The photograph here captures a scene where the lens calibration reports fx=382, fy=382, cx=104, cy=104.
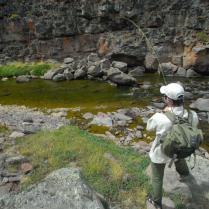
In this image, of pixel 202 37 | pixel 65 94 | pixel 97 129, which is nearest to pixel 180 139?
pixel 97 129

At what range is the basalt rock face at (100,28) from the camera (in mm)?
33250

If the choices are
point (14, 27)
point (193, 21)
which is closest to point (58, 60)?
point (14, 27)

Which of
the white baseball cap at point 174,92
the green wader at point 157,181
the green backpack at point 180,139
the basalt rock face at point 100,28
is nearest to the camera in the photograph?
the green backpack at point 180,139

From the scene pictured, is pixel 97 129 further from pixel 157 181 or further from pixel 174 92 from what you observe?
pixel 174 92

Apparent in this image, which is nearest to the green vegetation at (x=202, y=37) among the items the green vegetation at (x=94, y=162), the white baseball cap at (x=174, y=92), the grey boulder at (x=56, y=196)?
the green vegetation at (x=94, y=162)

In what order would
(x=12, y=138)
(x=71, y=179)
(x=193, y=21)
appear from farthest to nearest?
(x=193, y=21), (x=12, y=138), (x=71, y=179)

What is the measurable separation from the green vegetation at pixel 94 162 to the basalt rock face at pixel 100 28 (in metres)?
23.2

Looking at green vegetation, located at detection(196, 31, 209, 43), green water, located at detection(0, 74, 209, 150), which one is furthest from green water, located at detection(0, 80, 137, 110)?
green vegetation, located at detection(196, 31, 209, 43)

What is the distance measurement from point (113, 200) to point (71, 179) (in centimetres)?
173

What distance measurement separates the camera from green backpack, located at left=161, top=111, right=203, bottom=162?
6.41 meters

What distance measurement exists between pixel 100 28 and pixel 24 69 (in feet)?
25.9

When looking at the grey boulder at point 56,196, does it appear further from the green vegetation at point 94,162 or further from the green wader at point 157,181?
the green vegetation at point 94,162

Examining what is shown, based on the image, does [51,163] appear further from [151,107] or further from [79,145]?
[151,107]

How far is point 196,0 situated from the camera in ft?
109
